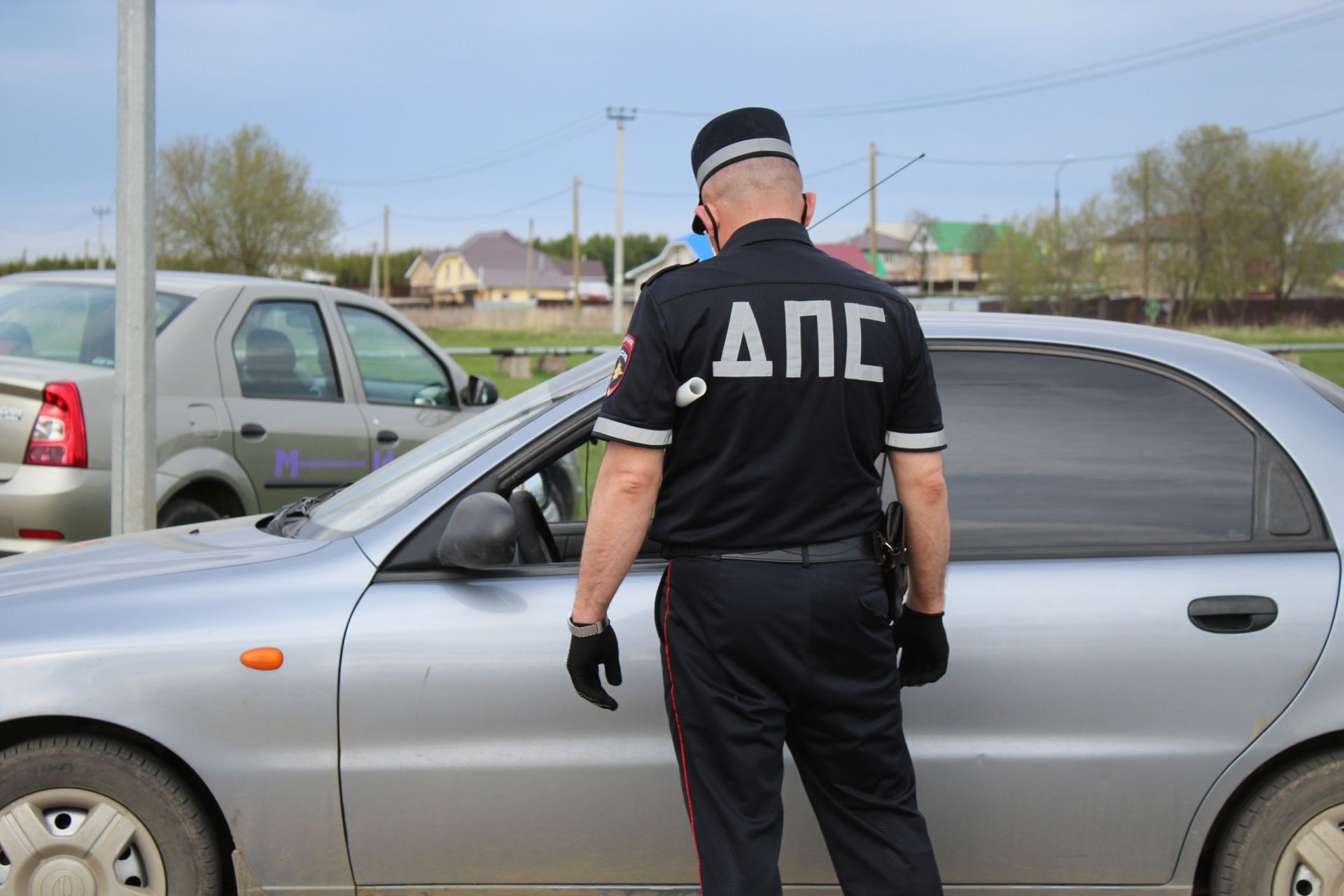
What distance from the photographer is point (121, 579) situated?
9.15 feet

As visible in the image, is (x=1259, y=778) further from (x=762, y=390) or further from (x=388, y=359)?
(x=388, y=359)

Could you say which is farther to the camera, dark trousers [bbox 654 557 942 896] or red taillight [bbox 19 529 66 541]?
red taillight [bbox 19 529 66 541]

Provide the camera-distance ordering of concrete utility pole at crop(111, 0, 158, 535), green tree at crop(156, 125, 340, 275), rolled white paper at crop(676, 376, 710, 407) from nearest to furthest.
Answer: rolled white paper at crop(676, 376, 710, 407)
concrete utility pole at crop(111, 0, 158, 535)
green tree at crop(156, 125, 340, 275)

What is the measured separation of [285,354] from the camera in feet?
20.2

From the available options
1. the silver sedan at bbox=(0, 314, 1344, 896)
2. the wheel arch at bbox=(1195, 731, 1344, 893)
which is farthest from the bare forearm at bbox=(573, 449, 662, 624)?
the wheel arch at bbox=(1195, 731, 1344, 893)

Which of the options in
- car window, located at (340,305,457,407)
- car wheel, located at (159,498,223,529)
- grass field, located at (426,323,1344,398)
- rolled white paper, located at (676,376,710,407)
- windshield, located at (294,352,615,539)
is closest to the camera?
rolled white paper, located at (676,376,710,407)

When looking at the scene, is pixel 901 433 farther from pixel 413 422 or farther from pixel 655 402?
pixel 413 422

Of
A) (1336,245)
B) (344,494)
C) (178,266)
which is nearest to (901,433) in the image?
(344,494)

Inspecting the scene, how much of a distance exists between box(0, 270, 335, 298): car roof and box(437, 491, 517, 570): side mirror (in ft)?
12.5

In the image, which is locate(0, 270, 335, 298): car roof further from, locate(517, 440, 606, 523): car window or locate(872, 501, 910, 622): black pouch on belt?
locate(872, 501, 910, 622): black pouch on belt

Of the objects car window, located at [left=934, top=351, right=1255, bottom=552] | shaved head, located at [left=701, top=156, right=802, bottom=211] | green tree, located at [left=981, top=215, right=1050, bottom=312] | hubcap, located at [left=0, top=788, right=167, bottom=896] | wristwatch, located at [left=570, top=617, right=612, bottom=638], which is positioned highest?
green tree, located at [left=981, top=215, right=1050, bottom=312]

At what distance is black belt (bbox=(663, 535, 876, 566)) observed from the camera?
7.09ft

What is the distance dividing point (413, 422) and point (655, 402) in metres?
4.65

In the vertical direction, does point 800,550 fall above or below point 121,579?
above
